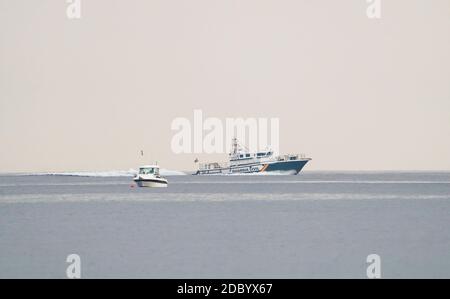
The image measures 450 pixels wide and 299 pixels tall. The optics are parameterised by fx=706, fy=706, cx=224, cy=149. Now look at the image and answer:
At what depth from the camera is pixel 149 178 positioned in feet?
368

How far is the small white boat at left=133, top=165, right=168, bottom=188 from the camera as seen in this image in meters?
111

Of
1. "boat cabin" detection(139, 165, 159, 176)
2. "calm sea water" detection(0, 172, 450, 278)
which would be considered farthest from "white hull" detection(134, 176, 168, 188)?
"calm sea water" detection(0, 172, 450, 278)

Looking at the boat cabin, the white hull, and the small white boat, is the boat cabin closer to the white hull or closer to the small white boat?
the small white boat

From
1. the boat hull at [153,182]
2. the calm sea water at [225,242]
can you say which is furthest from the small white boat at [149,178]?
the calm sea water at [225,242]

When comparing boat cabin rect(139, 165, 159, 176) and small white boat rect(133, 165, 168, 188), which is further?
boat cabin rect(139, 165, 159, 176)

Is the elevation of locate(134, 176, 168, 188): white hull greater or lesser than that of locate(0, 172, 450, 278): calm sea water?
lesser

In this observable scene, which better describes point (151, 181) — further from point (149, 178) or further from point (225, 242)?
point (225, 242)

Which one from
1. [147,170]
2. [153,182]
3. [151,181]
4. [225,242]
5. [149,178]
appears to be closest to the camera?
[225,242]

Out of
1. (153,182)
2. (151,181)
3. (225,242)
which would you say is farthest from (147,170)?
(225,242)

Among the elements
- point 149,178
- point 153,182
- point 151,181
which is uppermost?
point 149,178

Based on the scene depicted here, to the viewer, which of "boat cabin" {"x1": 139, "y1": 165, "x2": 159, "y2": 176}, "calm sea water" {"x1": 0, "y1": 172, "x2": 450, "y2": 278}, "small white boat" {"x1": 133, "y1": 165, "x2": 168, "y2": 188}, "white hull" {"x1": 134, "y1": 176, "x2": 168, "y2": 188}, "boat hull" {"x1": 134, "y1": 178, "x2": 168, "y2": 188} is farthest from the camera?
"boat cabin" {"x1": 139, "y1": 165, "x2": 159, "y2": 176}

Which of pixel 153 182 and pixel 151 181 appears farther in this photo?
pixel 153 182
